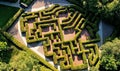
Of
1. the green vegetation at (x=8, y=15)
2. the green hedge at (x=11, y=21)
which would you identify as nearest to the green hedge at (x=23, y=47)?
the green hedge at (x=11, y=21)

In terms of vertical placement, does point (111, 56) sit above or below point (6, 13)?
below

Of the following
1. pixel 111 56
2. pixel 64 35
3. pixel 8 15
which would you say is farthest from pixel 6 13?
pixel 111 56

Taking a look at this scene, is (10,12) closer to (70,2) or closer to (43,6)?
(43,6)

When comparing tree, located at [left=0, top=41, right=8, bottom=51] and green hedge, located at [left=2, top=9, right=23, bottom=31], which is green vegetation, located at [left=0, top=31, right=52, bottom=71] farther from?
green hedge, located at [left=2, top=9, right=23, bottom=31]

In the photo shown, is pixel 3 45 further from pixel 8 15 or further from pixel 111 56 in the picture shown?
pixel 111 56

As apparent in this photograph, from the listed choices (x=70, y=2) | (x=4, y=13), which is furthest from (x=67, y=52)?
(x=4, y=13)
